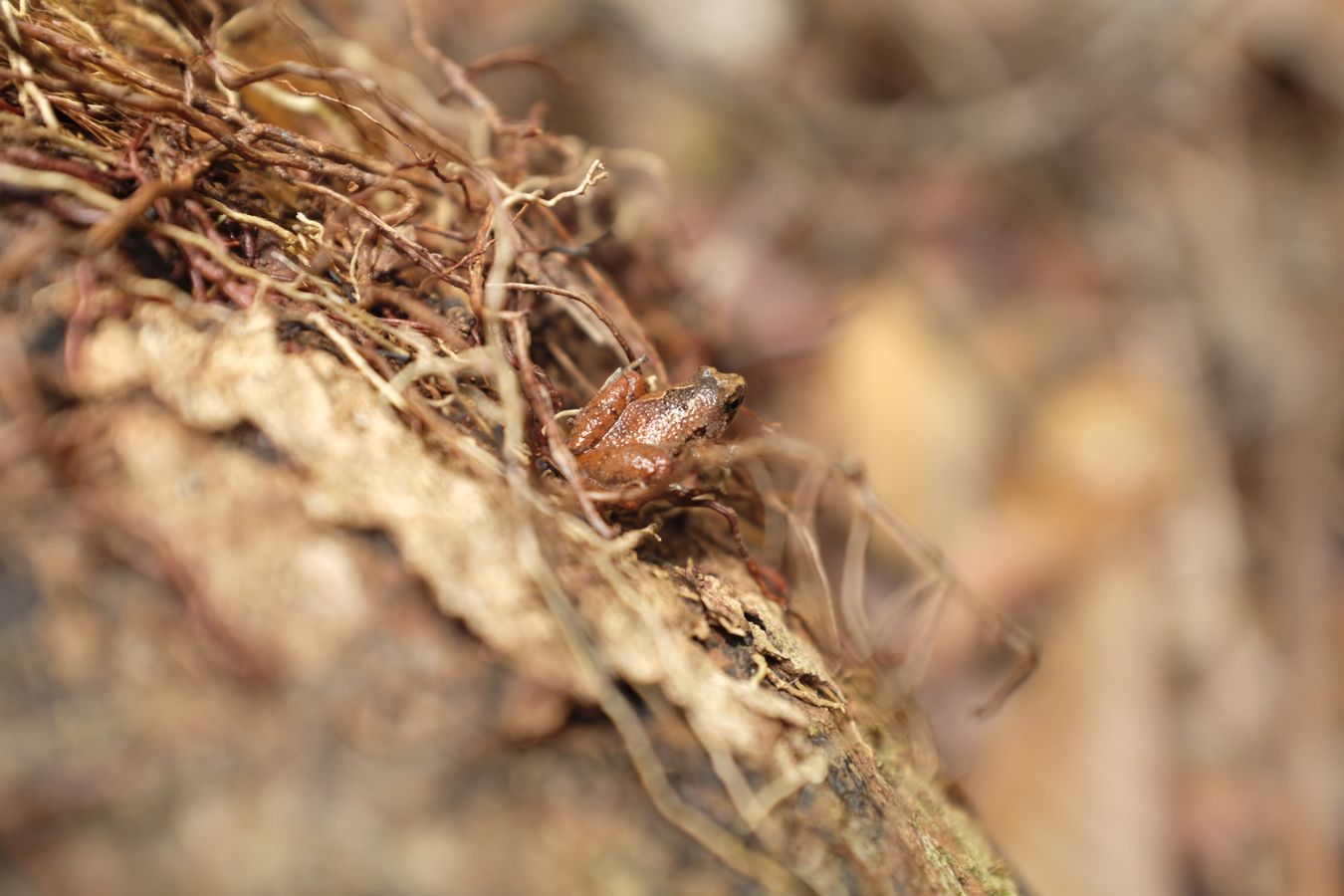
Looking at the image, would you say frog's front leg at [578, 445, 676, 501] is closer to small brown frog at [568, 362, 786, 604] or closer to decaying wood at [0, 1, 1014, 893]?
small brown frog at [568, 362, 786, 604]

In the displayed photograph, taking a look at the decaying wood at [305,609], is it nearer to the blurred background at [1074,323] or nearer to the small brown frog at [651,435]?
the small brown frog at [651,435]

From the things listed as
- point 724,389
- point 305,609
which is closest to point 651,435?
point 724,389

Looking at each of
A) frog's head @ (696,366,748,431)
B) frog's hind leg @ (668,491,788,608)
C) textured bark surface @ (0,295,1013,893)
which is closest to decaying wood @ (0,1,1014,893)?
textured bark surface @ (0,295,1013,893)

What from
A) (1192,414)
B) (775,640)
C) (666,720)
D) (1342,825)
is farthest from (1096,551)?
(666,720)

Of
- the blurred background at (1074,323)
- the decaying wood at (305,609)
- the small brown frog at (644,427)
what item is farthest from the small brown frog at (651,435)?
the blurred background at (1074,323)

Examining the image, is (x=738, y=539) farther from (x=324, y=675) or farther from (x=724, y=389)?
(x=324, y=675)

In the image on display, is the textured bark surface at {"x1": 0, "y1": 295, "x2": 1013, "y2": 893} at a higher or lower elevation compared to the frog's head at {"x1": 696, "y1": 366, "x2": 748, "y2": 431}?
lower
